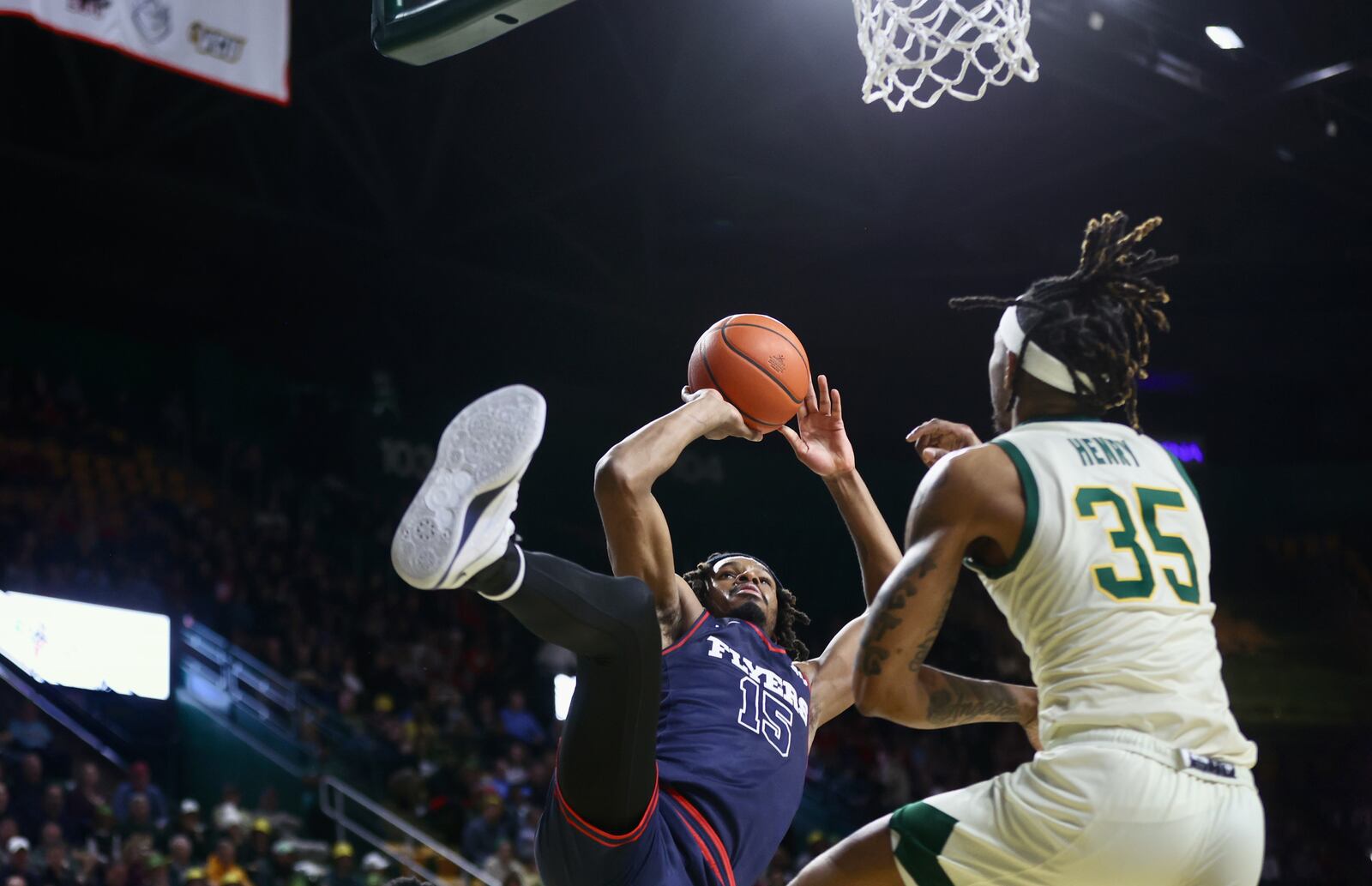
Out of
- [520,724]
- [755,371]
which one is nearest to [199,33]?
[755,371]

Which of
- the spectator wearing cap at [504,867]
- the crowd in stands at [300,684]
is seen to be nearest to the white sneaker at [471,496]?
the crowd in stands at [300,684]

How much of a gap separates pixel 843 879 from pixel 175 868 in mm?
7450

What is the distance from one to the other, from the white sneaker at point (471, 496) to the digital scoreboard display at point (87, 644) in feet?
30.9

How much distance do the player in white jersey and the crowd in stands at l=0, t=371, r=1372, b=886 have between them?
7.24m

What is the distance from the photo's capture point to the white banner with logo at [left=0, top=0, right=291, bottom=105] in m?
8.47

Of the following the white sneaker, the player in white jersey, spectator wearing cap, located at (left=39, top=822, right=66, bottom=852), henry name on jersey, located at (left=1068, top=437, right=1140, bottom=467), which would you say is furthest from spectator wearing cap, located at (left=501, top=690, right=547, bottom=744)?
henry name on jersey, located at (left=1068, top=437, right=1140, bottom=467)

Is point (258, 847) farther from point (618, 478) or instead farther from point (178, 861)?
point (618, 478)

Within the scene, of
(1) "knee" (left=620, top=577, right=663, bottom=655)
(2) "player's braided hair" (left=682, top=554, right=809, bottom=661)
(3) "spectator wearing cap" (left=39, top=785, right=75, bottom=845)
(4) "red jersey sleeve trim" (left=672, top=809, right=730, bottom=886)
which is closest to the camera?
(1) "knee" (left=620, top=577, right=663, bottom=655)

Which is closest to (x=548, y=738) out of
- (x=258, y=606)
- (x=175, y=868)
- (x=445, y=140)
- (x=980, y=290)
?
(x=258, y=606)

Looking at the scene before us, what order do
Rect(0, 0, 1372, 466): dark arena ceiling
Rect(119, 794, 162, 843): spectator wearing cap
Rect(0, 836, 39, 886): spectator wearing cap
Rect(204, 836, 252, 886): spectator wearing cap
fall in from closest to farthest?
1. Rect(0, 836, 39, 886): spectator wearing cap
2. Rect(204, 836, 252, 886): spectator wearing cap
3. Rect(119, 794, 162, 843): spectator wearing cap
4. Rect(0, 0, 1372, 466): dark arena ceiling

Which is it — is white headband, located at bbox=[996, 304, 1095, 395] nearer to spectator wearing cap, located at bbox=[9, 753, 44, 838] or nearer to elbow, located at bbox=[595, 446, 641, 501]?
elbow, located at bbox=[595, 446, 641, 501]

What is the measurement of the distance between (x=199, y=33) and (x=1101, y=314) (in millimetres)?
7198

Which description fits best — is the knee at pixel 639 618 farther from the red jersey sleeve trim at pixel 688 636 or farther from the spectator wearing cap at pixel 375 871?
the spectator wearing cap at pixel 375 871

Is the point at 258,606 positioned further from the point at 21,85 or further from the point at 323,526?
the point at 21,85
